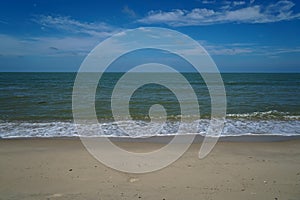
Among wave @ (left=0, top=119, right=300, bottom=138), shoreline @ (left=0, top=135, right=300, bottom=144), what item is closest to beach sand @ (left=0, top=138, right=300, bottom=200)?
shoreline @ (left=0, top=135, right=300, bottom=144)

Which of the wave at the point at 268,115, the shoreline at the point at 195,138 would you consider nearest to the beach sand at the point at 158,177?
the shoreline at the point at 195,138

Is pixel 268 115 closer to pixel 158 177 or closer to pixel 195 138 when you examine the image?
pixel 195 138

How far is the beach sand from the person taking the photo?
442 cm

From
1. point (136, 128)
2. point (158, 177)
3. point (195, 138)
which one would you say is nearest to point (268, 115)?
point (195, 138)

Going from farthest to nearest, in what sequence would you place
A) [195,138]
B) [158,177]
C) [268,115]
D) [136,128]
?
[268,115], [136,128], [195,138], [158,177]

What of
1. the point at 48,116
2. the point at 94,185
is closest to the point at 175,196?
the point at 94,185

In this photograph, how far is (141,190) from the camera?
454 cm

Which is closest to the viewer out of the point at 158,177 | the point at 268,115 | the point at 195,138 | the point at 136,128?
the point at 158,177

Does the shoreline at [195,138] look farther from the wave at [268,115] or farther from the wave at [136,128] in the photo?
the wave at [268,115]

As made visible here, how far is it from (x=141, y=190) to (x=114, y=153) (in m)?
2.43

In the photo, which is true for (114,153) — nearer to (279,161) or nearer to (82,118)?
(279,161)

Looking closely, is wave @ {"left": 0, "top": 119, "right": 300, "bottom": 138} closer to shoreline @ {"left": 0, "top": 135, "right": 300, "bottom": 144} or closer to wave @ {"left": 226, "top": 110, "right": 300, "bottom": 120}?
shoreline @ {"left": 0, "top": 135, "right": 300, "bottom": 144}

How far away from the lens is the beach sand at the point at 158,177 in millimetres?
4422

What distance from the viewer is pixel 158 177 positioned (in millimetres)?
5133
